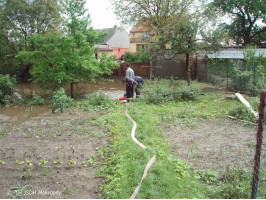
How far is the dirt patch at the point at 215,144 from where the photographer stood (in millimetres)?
4602

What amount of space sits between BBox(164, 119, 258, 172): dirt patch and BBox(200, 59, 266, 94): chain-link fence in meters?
5.96

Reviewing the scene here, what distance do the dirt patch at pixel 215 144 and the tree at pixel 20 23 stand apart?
1920 cm

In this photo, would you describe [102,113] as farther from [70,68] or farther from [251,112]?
[251,112]

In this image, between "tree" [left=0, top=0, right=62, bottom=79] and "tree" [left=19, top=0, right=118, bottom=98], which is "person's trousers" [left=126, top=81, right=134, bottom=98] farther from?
"tree" [left=0, top=0, right=62, bottom=79]

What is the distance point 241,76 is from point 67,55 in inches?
360

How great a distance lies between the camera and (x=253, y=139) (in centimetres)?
595

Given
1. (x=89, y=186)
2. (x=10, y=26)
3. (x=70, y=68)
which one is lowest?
(x=89, y=186)

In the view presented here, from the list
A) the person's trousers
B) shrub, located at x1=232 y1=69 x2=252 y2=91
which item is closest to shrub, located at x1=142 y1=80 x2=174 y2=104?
the person's trousers

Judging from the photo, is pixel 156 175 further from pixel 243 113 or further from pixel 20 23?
pixel 20 23

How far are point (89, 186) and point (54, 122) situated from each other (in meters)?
4.59

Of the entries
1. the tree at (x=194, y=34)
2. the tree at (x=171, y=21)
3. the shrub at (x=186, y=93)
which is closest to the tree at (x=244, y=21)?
the tree at (x=171, y=21)

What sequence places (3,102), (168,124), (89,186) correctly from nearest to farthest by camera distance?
A: (89,186) < (168,124) < (3,102)

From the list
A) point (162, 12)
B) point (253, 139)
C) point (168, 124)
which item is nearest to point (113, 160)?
point (168, 124)

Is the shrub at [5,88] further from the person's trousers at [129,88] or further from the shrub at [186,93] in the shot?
the shrub at [186,93]
